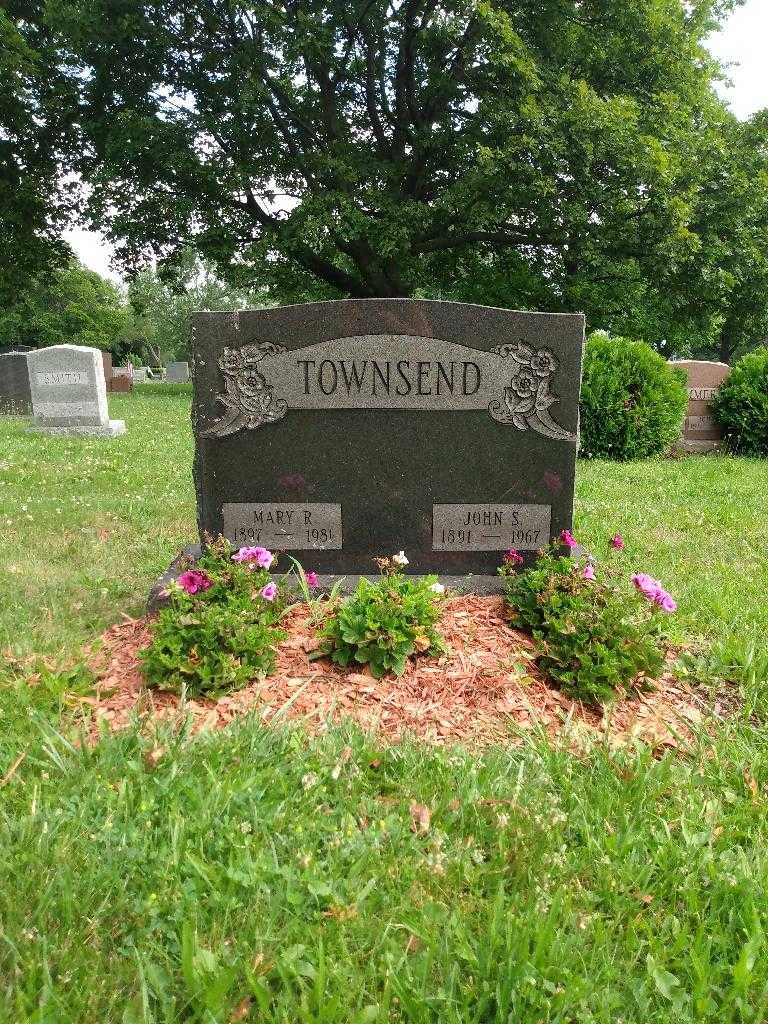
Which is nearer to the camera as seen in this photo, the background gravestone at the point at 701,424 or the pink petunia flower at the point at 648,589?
the pink petunia flower at the point at 648,589

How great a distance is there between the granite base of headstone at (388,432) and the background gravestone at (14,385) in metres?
16.0

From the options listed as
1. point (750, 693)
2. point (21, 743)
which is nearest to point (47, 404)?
point (21, 743)

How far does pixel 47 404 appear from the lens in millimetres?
12828

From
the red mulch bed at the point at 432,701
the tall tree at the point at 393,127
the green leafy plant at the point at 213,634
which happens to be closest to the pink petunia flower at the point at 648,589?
the red mulch bed at the point at 432,701

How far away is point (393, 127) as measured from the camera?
18.4 m

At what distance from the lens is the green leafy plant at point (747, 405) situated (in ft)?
37.2

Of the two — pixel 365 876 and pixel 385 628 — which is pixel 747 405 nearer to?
pixel 385 628

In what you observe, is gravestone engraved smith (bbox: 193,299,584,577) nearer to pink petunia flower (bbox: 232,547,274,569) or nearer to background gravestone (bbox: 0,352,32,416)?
pink petunia flower (bbox: 232,547,274,569)

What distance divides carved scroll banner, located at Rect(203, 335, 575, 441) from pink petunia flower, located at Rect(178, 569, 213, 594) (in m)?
0.86

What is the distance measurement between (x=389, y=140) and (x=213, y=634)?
18.7 m

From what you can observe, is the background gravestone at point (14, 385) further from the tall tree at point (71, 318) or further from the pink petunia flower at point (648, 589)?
the tall tree at point (71, 318)

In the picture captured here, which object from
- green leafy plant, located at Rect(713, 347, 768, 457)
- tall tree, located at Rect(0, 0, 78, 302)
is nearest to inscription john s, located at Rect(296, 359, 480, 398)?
green leafy plant, located at Rect(713, 347, 768, 457)

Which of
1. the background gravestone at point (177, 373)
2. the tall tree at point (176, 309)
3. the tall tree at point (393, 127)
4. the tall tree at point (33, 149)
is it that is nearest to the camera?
the tall tree at point (393, 127)

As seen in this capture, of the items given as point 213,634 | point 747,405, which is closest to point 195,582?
point 213,634
